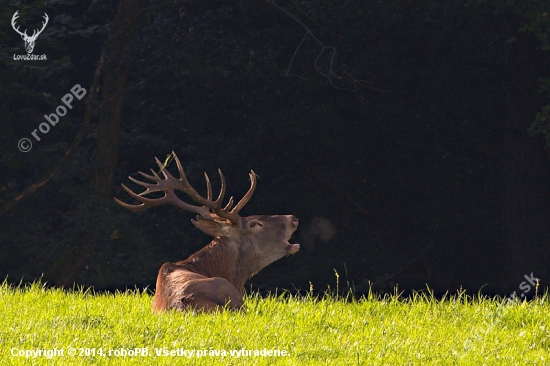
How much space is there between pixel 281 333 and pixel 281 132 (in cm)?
1131

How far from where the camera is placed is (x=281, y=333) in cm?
721

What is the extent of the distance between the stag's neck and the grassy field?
0.93 ft

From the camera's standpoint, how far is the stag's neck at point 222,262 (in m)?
8.71

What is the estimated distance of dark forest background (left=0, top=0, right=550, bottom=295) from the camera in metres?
17.1

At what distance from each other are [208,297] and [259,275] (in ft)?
34.4

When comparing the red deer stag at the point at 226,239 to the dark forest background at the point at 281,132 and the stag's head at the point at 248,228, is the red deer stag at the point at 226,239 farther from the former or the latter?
the dark forest background at the point at 281,132

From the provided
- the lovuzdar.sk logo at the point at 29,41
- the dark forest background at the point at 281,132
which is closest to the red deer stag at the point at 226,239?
the dark forest background at the point at 281,132

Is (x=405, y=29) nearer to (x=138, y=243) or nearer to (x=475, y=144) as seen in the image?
(x=475, y=144)

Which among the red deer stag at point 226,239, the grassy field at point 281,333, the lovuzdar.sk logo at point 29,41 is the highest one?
the lovuzdar.sk logo at point 29,41

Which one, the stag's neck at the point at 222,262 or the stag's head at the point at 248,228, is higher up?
the stag's head at the point at 248,228

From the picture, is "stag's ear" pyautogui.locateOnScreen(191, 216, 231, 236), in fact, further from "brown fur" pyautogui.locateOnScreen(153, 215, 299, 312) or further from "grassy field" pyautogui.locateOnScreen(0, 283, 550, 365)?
"grassy field" pyautogui.locateOnScreen(0, 283, 550, 365)

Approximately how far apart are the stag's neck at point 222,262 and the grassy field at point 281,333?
0.28 metres

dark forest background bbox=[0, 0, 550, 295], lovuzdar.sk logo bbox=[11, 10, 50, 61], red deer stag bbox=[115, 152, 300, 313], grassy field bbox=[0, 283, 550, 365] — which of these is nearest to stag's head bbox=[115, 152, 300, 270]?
red deer stag bbox=[115, 152, 300, 313]

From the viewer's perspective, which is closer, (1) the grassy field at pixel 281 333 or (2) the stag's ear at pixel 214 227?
(1) the grassy field at pixel 281 333
